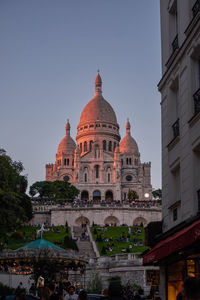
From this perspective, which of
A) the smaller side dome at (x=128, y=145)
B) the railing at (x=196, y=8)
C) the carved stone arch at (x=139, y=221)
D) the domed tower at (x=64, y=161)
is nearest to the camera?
the railing at (x=196, y=8)

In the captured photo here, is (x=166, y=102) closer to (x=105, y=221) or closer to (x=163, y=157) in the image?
(x=163, y=157)

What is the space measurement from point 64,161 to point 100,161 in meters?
13.8

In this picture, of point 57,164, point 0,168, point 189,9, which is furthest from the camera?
point 57,164

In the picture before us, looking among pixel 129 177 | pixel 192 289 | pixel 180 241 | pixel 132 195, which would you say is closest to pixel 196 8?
pixel 180 241

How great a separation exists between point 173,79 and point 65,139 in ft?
433

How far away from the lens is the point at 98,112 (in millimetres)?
146750

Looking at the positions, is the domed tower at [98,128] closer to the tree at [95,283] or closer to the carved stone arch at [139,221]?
the carved stone arch at [139,221]

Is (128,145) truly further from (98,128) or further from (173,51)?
(173,51)

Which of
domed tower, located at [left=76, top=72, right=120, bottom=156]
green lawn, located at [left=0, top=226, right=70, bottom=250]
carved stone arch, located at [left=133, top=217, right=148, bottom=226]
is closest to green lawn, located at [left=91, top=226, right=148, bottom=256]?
green lawn, located at [left=0, top=226, right=70, bottom=250]

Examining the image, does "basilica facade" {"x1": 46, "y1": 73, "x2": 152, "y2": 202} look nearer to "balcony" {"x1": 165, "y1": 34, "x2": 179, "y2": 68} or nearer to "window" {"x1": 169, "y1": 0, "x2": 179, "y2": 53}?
"window" {"x1": 169, "y1": 0, "x2": 179, "y2": 53}

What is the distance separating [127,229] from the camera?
78625 mm

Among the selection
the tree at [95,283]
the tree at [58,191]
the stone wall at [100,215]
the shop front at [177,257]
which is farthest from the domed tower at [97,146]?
the shop front at [177,257]

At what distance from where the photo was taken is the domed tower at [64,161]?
136 meters

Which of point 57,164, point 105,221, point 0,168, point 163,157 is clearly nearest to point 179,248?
point 163,157
